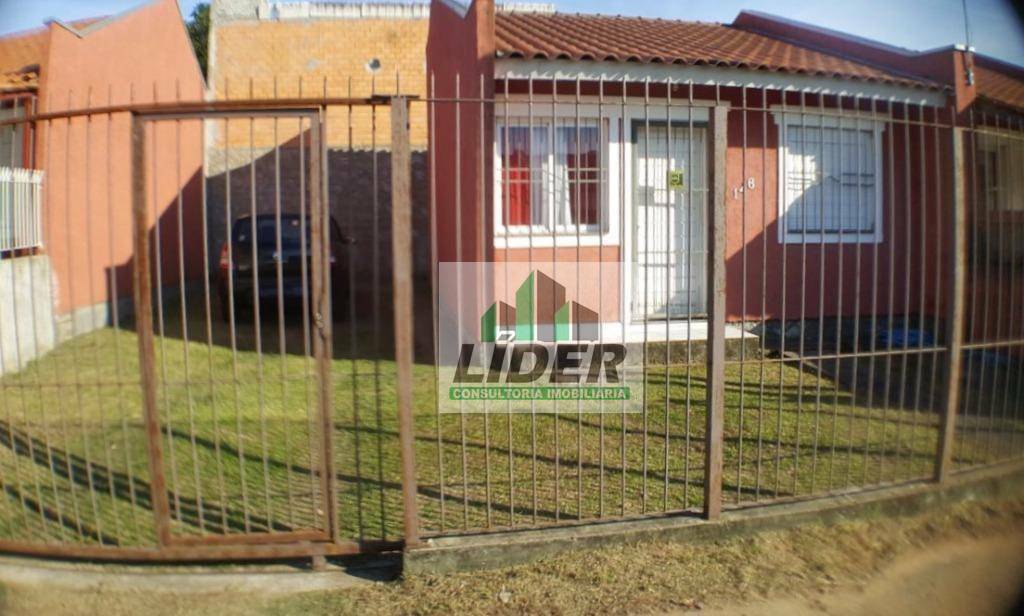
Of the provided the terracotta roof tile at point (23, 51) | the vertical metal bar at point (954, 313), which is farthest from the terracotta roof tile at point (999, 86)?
the terracotta roof tile at point (23, 51)

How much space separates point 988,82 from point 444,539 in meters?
7.98

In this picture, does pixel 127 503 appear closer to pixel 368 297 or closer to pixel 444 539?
pixel 444 539

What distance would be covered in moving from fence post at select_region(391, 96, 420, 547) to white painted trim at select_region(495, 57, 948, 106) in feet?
10.4

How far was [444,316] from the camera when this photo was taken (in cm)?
909

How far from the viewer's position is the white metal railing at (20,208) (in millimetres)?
6633

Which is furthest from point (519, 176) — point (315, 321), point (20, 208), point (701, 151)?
point (20, 208)

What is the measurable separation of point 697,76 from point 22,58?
7.95 m

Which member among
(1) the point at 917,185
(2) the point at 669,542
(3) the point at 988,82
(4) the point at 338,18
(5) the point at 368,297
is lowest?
(2) the point at 669,542

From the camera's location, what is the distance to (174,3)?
39.5 ft

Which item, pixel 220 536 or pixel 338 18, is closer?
pixel 220 536

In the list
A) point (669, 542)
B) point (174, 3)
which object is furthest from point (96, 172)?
point (669, 542)

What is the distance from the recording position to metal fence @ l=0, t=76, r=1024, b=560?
339cm

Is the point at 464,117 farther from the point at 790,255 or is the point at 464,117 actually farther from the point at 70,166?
the point at 70,166

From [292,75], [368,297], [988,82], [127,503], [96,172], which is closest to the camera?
[127,503]
